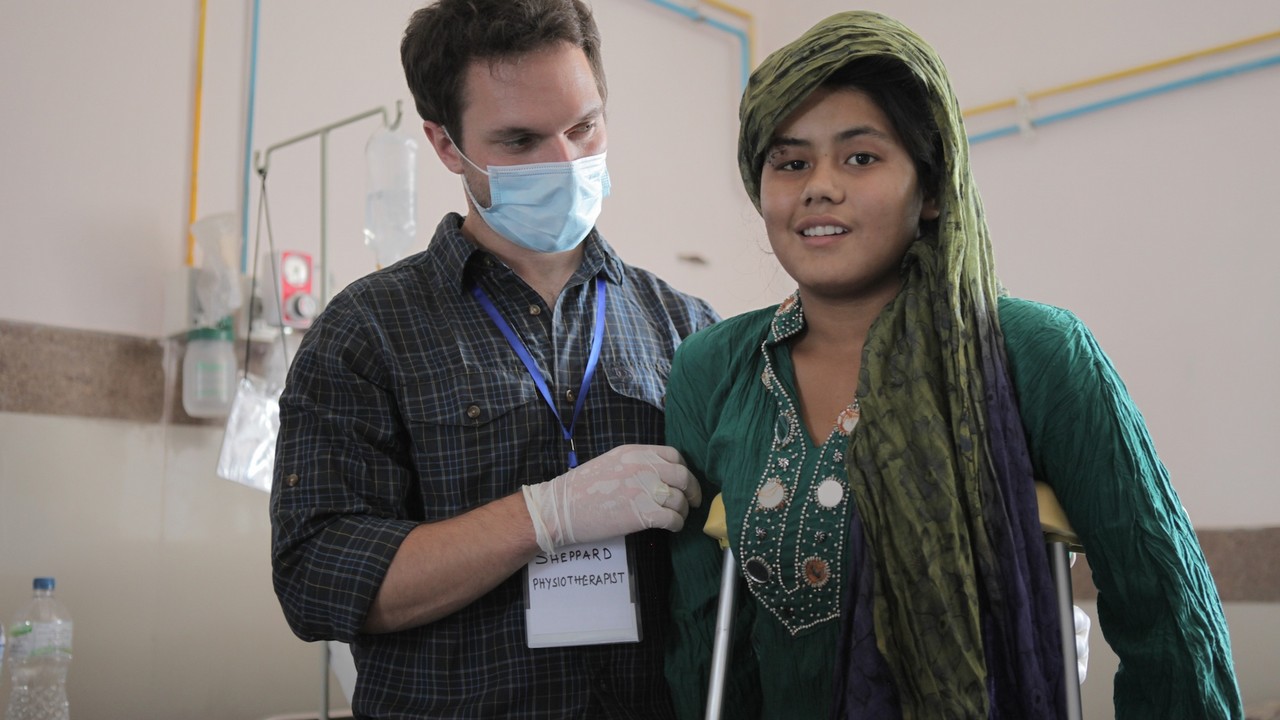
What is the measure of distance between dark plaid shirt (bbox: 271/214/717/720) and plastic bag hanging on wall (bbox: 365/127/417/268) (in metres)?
1.38

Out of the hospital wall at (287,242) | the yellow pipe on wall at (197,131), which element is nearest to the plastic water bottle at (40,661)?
the hospital wall at (287,242)

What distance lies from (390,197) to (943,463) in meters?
2.20

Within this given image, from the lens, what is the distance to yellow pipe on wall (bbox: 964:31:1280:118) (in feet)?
10.6

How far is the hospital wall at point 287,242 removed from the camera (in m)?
2.66

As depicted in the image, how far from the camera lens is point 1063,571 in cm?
121

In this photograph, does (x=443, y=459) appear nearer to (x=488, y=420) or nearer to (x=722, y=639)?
(x=488, y=420)

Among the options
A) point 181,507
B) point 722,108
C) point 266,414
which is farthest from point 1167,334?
point 181,507

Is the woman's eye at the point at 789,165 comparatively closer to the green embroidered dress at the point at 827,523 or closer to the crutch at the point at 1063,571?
the green embroidered dress at the point at 827,523

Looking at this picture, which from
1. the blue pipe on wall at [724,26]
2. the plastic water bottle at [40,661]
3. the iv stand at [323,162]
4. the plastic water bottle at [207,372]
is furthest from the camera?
the blue pipe on wall at [724,26]

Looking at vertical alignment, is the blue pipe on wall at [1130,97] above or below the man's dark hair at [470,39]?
above

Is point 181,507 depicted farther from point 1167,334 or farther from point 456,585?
point 1167,334

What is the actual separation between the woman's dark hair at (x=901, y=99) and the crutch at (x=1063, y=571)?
0.42m

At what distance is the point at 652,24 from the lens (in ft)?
13.5

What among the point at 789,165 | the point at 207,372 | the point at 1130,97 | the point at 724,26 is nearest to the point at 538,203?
the point at 789,165
